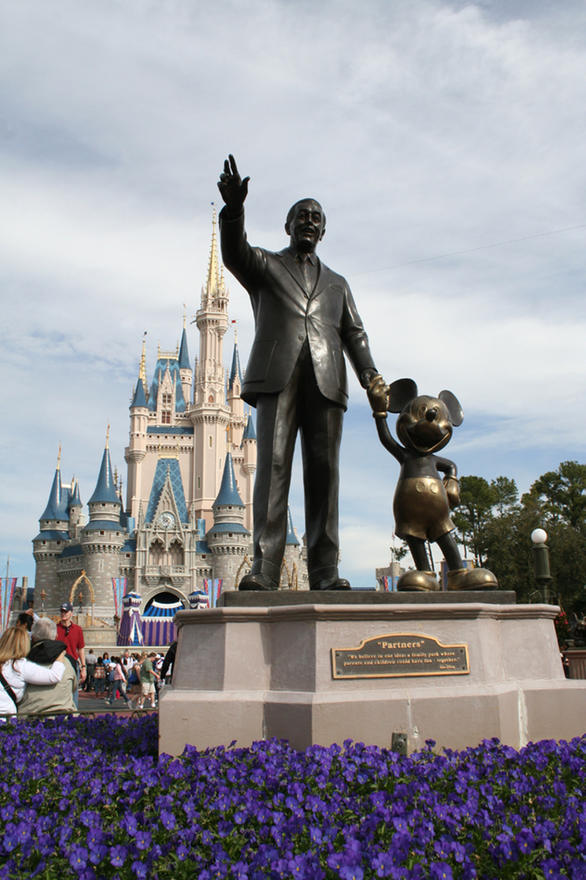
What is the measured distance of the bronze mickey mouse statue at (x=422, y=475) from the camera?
5.70m

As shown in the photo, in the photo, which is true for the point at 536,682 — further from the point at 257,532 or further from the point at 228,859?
the point at 228,859

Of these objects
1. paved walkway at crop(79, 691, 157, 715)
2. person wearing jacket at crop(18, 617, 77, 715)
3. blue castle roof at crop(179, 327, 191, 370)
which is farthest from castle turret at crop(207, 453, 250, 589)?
person wearing jacket at crop(18, 617, 77, 715)

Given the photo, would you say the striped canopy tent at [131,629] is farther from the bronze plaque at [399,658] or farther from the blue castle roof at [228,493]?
the bronze plaque at [399,658]

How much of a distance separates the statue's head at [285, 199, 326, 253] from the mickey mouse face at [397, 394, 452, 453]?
1461 millimetres

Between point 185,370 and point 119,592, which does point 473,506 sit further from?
point 185,370

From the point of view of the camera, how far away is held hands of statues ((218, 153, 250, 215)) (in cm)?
498

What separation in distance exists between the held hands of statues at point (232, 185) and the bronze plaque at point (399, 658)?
2.96 m

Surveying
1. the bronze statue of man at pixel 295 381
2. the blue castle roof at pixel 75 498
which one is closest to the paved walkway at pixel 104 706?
the bronze statue of man at pixel 295 381

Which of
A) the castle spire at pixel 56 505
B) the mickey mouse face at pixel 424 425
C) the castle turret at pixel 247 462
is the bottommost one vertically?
the mickey mouse face at pixel 424 425

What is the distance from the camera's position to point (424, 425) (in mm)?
5766

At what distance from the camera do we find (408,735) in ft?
14.4

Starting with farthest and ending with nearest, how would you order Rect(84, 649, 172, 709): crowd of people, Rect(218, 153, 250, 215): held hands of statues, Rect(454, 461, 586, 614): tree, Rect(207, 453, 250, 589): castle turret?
1. Rect(207, 453, 250, 589): castle turret
2. Rect(454, 461, 586, 614): tree
3. Rect(84, 649, 172, 709): crowd of people
4. Rect(218, 153, 250, 215): held hands of statues

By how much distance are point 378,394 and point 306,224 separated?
1.41 metres

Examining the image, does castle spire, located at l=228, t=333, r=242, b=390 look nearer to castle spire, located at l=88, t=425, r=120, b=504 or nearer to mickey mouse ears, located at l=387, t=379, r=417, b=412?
castle spire, located at l=88, t=425, r=120, b=504
